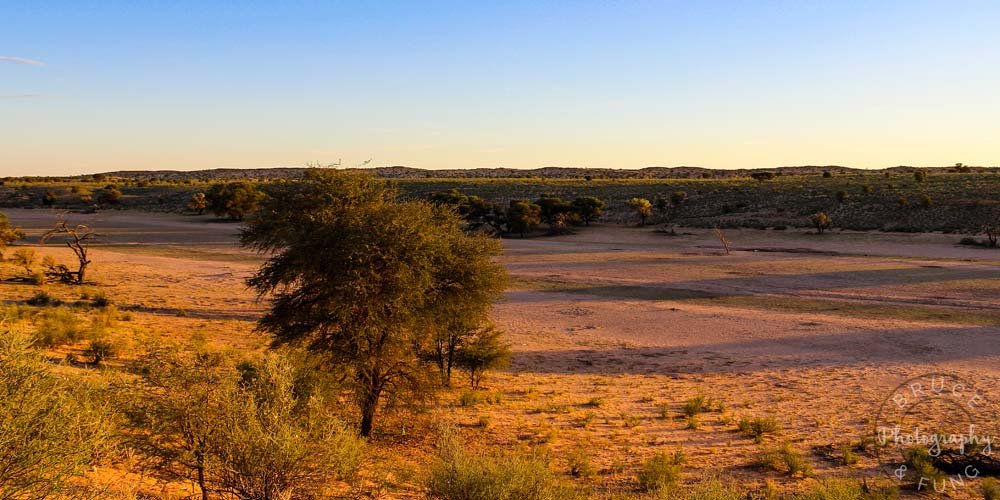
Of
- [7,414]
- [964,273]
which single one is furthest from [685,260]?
[7,414]

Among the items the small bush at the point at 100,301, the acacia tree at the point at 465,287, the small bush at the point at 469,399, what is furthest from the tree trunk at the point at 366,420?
the small bush at the point at 100,301

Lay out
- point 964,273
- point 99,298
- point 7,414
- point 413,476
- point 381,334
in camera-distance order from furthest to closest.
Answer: point 964,273, point 99,298, point 381,334, point 413,476, point 7,414

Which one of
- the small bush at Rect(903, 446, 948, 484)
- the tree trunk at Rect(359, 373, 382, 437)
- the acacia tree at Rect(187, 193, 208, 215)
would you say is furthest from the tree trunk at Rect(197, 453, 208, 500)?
the acacia tree at Rect(187, 193, 208, 215)

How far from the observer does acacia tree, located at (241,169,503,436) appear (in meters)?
12.7

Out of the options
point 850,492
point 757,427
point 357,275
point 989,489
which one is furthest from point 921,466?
point 357,275

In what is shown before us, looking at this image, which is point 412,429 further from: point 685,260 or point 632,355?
point 685,260

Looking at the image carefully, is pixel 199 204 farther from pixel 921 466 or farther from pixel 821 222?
pixel 921 466

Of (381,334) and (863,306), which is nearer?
(381,334)

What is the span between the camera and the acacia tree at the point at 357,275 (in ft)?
41.8

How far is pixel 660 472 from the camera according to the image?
10.9 metres

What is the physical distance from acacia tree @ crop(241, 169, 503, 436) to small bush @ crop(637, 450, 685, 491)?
16.5 feet

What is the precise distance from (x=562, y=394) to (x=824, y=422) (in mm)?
6137

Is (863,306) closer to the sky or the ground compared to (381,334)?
closer to the ground

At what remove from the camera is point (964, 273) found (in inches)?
1446
